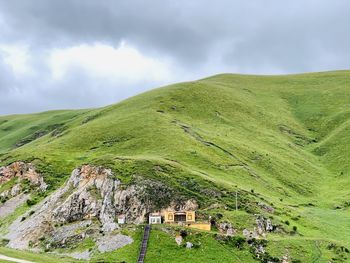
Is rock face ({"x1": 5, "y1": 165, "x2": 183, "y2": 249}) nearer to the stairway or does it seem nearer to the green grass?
the stairway

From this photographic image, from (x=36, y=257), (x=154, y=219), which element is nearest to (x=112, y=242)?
(x=154, y=219)

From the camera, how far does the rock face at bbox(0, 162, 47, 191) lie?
125812 mm

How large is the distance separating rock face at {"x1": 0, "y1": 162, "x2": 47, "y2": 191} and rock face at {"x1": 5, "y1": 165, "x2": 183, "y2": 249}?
17.1 meters

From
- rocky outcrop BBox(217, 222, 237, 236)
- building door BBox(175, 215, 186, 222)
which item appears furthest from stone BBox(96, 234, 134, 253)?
rocky outcrop BBox(217, 222, 237, 236)

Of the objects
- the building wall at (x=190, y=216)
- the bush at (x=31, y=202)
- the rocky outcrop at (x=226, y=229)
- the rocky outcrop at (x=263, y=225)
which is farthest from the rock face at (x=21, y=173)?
the rocky outcrop at (x=263, y=225)

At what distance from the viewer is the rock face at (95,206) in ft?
326

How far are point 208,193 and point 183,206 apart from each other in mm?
6684

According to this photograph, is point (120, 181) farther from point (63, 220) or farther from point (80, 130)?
point (80, 130)

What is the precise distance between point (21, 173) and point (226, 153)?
2118 inches

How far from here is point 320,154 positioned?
176 m

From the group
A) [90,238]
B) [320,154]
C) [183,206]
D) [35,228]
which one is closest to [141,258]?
[90,238]

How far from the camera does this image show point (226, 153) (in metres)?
141

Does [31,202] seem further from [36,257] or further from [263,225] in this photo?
[263,225]

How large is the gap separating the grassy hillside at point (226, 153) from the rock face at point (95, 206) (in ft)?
14.1
